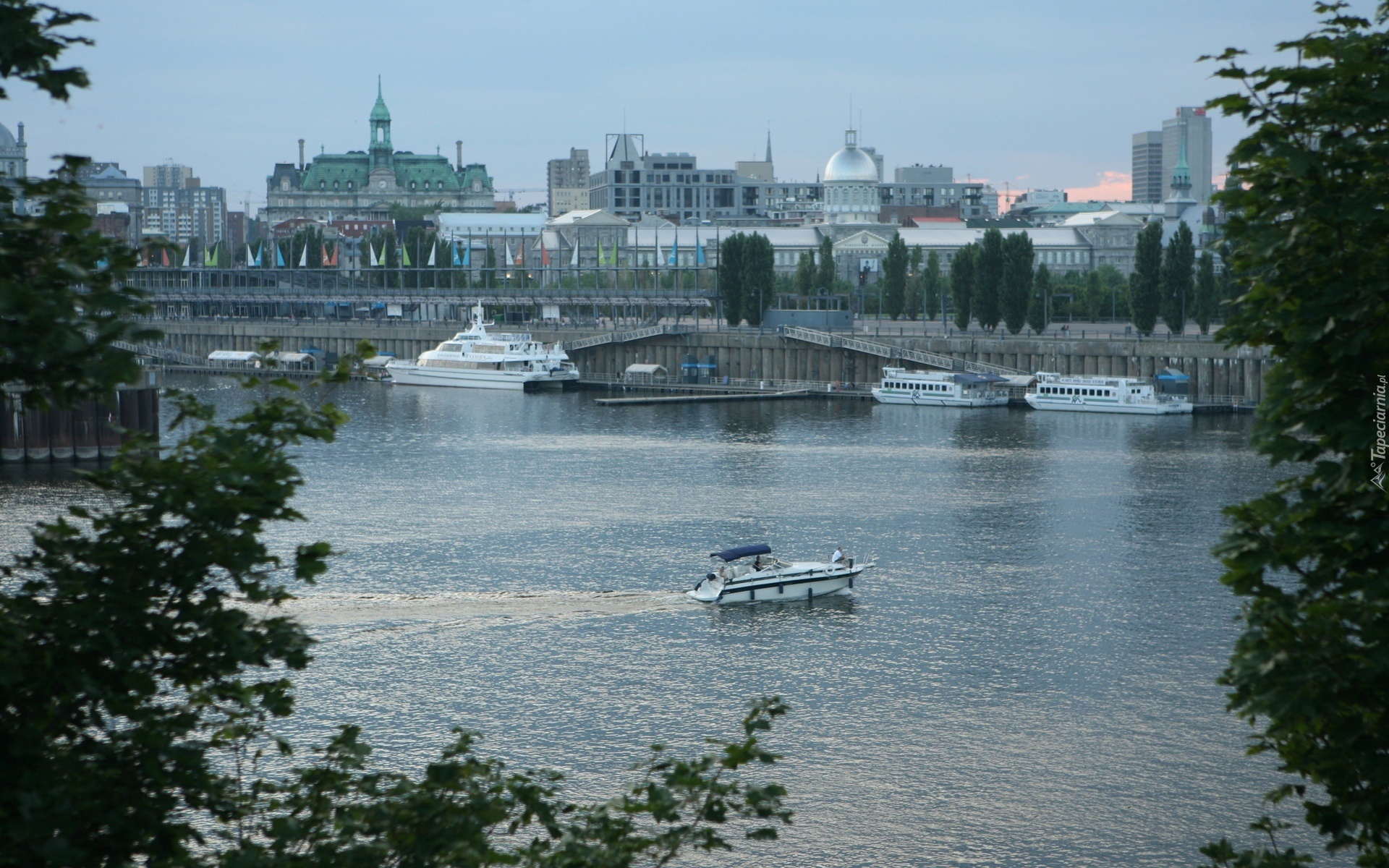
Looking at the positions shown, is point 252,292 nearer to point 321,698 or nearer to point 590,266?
point 590,266

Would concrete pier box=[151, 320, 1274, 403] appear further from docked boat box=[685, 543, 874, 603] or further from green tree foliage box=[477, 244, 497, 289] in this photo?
docked boat box=[685, 543, 874, 603]

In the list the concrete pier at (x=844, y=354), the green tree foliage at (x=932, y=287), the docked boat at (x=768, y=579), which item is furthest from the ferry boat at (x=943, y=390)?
the docked boat at (x=768, y=579)

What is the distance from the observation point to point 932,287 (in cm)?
11375

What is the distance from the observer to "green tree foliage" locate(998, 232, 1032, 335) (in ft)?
288

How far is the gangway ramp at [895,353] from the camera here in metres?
83.1

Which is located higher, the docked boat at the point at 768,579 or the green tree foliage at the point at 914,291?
the green tree foliage at the point at 914,291

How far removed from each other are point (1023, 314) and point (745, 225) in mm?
98704

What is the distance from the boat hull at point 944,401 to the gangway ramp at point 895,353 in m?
3.78

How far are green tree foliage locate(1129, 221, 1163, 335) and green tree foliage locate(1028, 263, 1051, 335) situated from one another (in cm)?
831

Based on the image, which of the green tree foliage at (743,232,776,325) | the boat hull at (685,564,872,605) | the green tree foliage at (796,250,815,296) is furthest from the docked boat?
the green tree foliage at (796,250,815,296)

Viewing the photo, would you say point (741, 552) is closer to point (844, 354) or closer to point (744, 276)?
point (844, 354)

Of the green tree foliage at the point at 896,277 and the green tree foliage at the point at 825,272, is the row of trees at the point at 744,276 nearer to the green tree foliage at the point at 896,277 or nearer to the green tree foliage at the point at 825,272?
the green tree foliage at the point at 896,277

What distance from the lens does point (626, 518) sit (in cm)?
4222

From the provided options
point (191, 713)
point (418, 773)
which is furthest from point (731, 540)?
point (191, 713)
